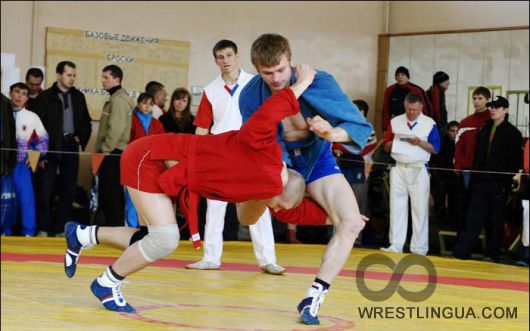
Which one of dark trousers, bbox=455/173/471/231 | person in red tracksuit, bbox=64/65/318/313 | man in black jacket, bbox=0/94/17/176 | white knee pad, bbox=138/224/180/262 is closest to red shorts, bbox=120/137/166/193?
person in red tracksuit, bbox=64/65/318/313

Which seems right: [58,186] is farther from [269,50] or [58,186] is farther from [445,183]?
[269,50]

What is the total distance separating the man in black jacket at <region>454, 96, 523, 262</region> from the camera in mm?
8938

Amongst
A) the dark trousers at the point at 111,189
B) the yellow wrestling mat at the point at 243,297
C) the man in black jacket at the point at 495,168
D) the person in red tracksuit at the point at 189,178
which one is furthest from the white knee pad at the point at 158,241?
the man in black jacket at the point at 495,168

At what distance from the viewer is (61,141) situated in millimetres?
9477

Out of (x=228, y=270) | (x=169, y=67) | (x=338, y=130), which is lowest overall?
(x=228, y=270)

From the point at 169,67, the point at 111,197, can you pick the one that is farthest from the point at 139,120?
the point at 169,67

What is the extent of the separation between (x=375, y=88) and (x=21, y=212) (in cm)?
570

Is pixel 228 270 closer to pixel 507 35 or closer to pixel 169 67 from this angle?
pixel 169 67

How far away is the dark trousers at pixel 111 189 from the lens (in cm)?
934

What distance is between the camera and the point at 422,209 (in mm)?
9320

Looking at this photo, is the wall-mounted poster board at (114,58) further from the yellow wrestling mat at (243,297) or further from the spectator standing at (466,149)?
the spectator standing at (466,149)

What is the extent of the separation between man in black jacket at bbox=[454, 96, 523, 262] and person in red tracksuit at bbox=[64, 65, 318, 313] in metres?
4.60

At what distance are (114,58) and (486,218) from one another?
489 cm

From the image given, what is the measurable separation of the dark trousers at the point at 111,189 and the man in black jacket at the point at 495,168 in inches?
132
